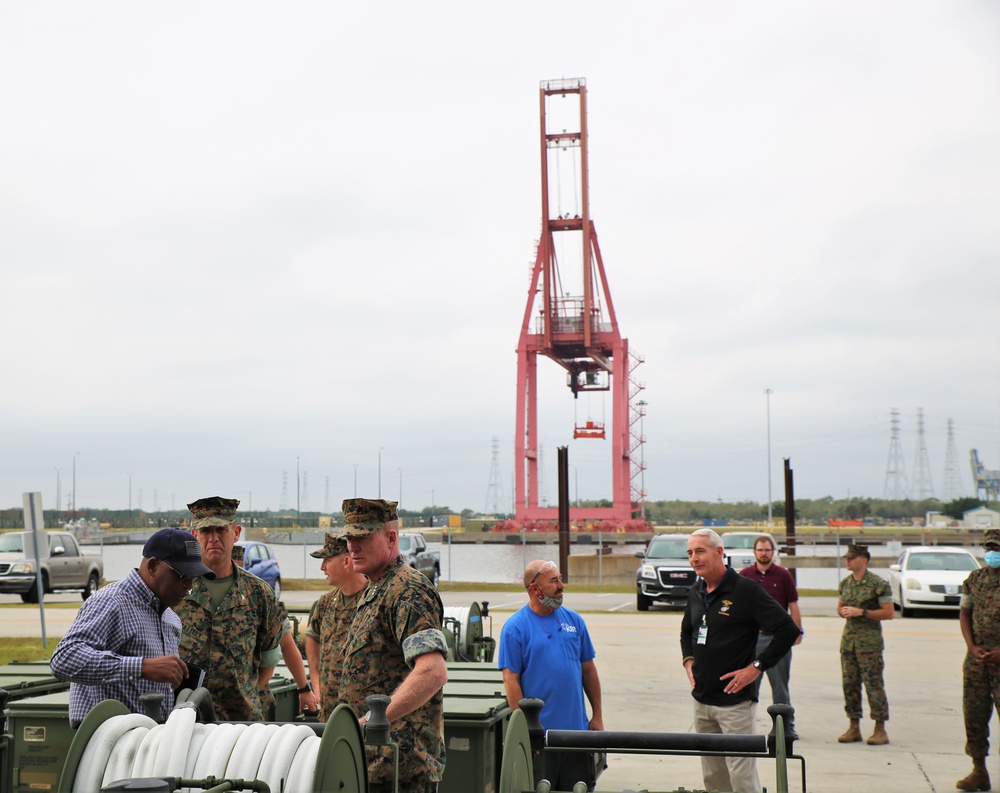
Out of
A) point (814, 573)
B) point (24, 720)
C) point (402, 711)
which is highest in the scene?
point (402, 711)

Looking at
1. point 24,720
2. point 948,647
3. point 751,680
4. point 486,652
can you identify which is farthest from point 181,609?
point 948,647

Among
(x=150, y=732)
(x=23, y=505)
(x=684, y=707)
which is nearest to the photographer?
(x=150, y=732)

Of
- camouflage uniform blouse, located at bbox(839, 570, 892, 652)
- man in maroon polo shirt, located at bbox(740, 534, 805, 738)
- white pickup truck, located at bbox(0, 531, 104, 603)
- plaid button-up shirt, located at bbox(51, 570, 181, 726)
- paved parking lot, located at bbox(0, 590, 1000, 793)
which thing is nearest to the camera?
plaid button-up shirt, located at bbox(51, 570, 181, 726)

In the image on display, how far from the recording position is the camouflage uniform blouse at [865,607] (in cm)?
919

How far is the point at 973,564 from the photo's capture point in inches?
786

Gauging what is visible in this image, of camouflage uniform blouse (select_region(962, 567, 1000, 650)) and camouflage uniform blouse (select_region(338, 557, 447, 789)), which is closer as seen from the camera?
camouflage uniform blouse (select_region(338, 557, 447, 789))

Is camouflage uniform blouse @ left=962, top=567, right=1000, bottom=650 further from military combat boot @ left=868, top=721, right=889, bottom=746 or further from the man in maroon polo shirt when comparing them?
military combat boot @ left=868, top=721, right=889, bottom=746

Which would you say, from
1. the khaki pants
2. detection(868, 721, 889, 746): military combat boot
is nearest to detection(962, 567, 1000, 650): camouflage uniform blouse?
detection(868, 721, 889, 746): military combat boot

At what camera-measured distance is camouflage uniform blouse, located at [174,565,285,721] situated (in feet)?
16.4

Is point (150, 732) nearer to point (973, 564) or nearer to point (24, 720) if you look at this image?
point (24, 720)

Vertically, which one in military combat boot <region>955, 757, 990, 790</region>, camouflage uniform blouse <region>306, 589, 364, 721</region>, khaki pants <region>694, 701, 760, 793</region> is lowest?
military combat boot <region>955, 757, 990, 790</region>

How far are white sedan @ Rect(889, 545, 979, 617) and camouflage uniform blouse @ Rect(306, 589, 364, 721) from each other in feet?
55.3

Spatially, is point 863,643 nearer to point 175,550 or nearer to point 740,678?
point 740,678

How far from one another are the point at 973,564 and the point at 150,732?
20.0m
